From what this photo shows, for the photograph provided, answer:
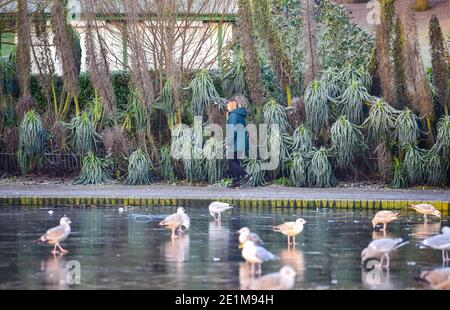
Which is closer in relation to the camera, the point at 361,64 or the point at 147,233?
the point at 147,233

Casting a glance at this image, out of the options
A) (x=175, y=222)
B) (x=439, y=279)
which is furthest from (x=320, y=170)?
(x=439, y=279)

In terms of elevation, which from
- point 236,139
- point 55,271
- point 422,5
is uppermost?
point 422,5

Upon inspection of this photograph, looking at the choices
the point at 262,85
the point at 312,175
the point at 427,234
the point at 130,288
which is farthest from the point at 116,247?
the point at 262,85

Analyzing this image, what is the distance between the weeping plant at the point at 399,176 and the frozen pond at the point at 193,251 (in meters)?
3.36

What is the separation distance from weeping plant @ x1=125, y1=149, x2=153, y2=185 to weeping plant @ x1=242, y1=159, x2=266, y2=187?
90.4 inches

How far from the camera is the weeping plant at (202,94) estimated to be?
1065 inches

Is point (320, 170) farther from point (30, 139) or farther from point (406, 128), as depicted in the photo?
point (30, 139)

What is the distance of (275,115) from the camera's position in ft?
86.5

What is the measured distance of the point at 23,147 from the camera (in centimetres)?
2711

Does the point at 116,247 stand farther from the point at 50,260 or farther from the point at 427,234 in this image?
the point at 427,234

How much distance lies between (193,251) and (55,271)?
8.54ft

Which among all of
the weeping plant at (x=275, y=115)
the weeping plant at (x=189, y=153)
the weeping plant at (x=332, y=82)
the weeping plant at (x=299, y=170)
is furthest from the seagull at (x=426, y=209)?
the weeping plant at (x=189, y=153)

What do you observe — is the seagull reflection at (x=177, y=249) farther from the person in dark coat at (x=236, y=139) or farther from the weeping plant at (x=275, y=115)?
the weeping plant at (x=275, y=115)
